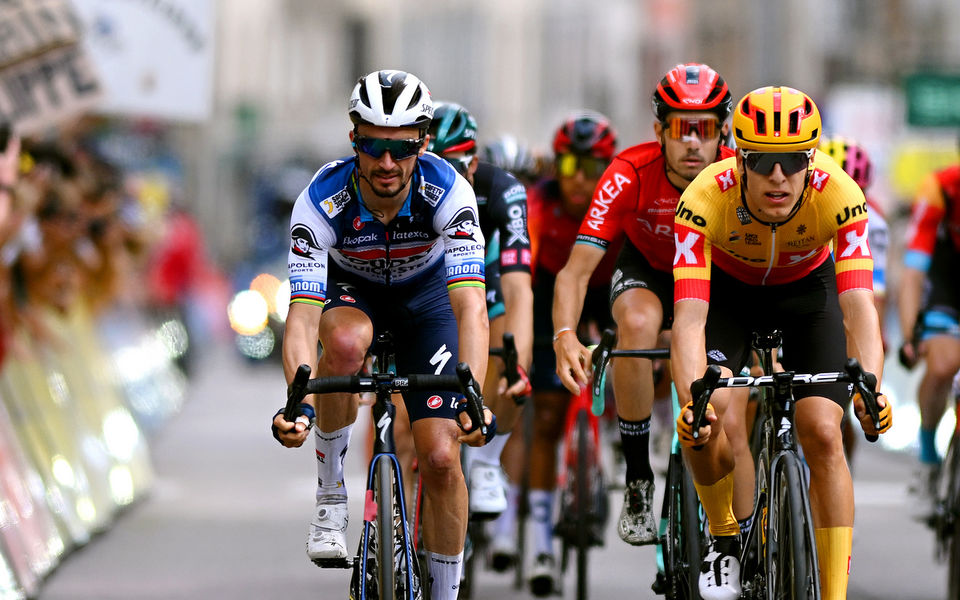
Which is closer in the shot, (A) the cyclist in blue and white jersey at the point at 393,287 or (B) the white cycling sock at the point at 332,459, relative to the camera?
(A) the cyclist in blue and white jersey at the point at 393,287

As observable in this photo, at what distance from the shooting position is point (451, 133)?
9.27 metres

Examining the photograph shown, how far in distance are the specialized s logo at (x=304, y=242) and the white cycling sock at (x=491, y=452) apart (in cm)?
266

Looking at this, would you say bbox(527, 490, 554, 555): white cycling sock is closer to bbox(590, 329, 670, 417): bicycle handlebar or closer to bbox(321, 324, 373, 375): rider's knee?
bbox(590, 329, 670, 417): bicycle handlebar

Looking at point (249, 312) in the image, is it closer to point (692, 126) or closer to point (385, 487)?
point (692, 126)

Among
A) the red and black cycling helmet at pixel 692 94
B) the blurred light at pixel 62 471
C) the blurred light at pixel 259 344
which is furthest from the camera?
the blurred light at pixel 259 344

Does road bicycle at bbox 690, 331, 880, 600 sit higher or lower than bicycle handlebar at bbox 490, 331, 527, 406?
lower

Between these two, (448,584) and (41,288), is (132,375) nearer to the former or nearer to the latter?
(41,288)

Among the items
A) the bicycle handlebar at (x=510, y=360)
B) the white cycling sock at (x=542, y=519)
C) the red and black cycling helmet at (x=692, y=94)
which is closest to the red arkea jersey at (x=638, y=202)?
the red and black cycling helmet at (x=692, y=94)

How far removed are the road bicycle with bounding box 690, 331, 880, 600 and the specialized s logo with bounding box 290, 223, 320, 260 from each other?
1.51 m

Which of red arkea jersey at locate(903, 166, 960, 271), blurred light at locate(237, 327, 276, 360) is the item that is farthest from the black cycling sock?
blurred light at locate(237, 327, 276, 360)

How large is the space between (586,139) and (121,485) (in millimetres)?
5354

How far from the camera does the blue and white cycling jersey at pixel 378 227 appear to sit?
7184 millimetres

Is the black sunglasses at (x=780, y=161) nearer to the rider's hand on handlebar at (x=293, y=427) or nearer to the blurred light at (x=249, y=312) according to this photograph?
the rider's hand on handlebar at (x=293, y=427)

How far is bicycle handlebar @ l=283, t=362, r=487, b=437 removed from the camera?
6.55m
